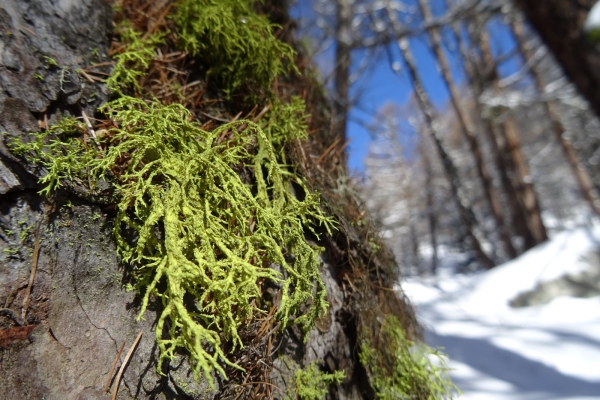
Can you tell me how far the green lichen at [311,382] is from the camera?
0.85 meters

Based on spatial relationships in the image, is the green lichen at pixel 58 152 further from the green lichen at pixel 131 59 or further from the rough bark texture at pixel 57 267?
the green lichen at pixel 131 59

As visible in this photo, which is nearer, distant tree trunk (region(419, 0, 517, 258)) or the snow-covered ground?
the snow-covered ground

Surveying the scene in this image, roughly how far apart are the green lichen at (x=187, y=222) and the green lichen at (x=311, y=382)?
152 millimetres

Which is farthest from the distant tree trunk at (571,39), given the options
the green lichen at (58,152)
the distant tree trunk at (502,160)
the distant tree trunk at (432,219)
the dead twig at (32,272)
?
the distant tree trunk at (432,219)

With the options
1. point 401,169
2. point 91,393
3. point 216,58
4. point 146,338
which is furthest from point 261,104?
point 401,169

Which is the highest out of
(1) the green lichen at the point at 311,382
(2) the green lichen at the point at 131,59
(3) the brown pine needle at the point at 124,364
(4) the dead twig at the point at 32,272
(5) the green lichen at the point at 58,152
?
(2) the green lichen at the point at 131,59

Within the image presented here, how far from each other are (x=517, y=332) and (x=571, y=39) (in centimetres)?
230

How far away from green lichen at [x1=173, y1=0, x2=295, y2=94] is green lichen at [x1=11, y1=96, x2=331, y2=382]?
0.27 m

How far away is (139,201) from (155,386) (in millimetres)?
386

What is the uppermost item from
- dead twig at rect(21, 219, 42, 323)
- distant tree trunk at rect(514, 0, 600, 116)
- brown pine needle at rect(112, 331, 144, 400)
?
distant tree trunk at rect(514, 0, 600, 116)

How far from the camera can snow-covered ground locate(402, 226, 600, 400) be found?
1.79 metres

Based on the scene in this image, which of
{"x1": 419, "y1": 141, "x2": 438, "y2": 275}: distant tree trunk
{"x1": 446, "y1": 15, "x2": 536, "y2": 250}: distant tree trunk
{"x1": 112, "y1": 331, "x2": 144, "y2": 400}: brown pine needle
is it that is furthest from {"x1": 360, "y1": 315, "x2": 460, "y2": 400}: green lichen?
{"x1": 419, "y1": 141, "x2": 438, "y2": 275}: distant tree trunk

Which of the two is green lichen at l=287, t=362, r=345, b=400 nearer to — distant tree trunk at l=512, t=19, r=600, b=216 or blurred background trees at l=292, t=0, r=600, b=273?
blurred background trees at l=292, t=0, r=600, b=273

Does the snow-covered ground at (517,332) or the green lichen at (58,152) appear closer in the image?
the green lichen at (58,152)
